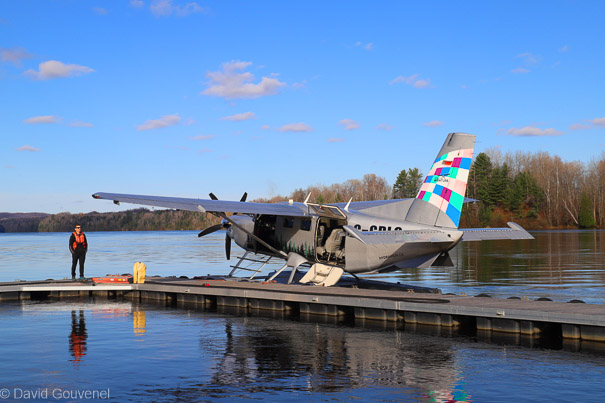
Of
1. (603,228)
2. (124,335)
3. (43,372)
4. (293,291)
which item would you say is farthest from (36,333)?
(603,228)

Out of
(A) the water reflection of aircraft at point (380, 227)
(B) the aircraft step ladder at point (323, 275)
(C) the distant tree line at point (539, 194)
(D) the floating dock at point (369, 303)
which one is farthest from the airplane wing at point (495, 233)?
(C) the distant tree line at point (539, 194)

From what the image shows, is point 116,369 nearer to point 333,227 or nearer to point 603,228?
point 333,227

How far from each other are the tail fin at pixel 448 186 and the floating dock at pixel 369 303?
1.98m

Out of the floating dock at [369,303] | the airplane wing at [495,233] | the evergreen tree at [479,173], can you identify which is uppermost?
the evergreen tree at [479,173]

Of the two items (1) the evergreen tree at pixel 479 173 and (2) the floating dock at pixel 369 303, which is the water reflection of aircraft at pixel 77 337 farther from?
(1) the evergreen tree at pixel 479 173

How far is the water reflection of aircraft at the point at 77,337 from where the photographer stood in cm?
1123

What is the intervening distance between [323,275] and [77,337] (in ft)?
24.8

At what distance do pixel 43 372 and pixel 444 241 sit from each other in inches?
399

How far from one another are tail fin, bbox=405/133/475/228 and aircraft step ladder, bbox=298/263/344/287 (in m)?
2.74

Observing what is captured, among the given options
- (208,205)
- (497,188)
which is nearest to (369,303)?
(208,205)

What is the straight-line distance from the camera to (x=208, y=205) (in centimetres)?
1769

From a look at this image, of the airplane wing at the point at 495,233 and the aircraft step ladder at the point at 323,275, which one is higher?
the airplane wing at the point at 495,233

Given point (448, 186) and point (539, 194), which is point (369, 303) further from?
point (539, 194)

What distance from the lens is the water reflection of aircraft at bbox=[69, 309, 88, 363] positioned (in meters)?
11.2
